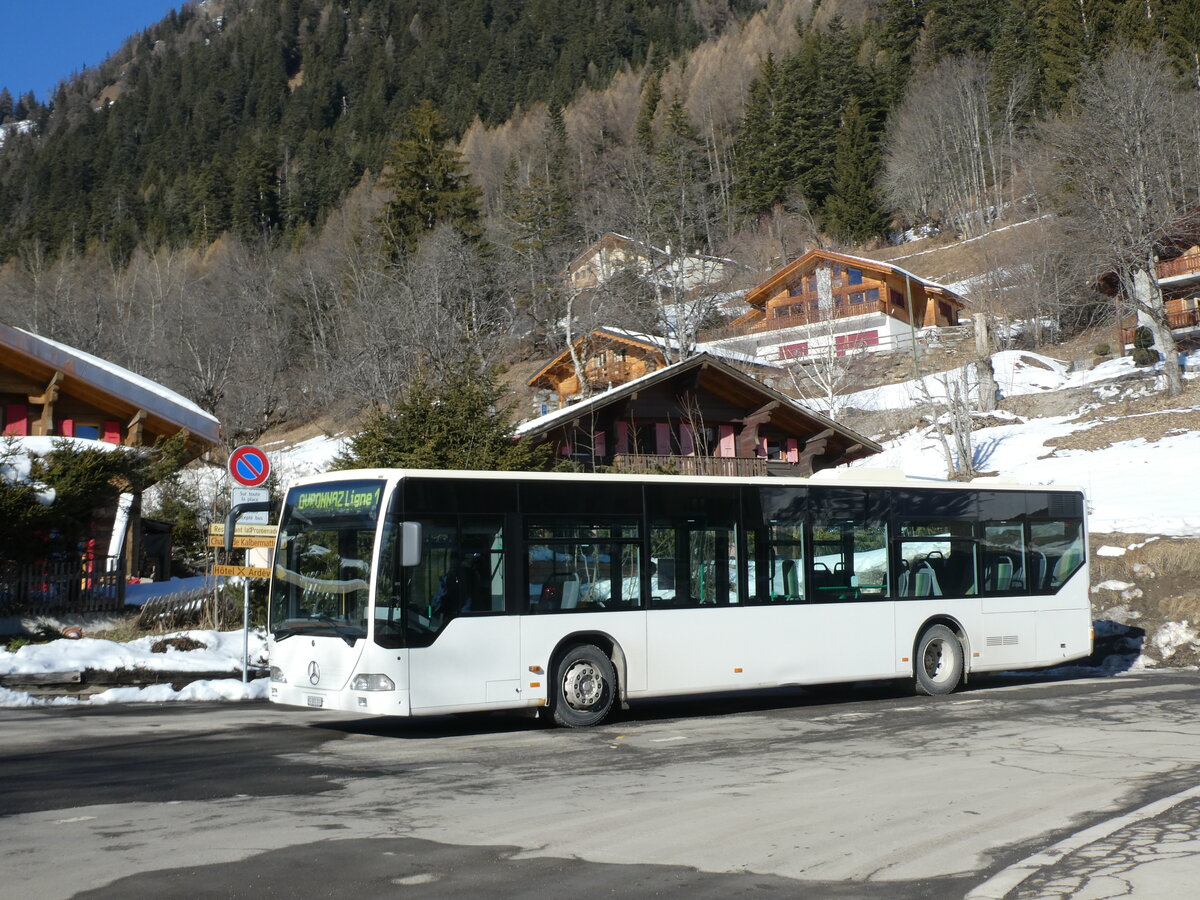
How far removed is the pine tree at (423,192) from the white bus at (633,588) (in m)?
59.4

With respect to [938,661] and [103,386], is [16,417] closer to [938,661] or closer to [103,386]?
[103,386]

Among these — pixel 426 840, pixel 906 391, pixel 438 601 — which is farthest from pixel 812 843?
pixel 906 391

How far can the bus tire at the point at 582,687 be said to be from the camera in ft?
39.8

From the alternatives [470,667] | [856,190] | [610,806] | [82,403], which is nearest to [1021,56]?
[856,190]

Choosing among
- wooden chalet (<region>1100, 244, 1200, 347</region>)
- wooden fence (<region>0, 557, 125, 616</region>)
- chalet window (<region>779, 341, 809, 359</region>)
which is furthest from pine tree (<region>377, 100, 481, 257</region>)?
wooden fence (<region>0, 557, 125, 616</region>)

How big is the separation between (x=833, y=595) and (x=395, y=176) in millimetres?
64725

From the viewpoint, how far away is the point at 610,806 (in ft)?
25.8

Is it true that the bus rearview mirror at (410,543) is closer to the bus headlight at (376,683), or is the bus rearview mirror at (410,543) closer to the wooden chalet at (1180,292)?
the bus headlight at (376,683)

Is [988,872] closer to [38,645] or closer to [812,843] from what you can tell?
[812,843]

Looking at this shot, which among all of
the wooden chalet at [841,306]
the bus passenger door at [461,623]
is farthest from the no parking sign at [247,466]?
the wooden chalet at [841,306]

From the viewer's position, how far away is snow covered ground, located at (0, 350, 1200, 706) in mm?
15531

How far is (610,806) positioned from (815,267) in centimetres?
6676

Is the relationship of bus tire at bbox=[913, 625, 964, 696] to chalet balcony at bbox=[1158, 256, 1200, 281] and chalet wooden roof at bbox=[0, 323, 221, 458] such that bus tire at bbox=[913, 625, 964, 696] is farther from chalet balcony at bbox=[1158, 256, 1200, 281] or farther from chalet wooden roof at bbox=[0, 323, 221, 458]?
chalet balcony at bbox=[1158, 256, 1200, 281]

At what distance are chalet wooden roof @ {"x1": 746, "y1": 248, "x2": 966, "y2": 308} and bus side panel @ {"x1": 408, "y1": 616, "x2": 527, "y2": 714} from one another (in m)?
59.3
